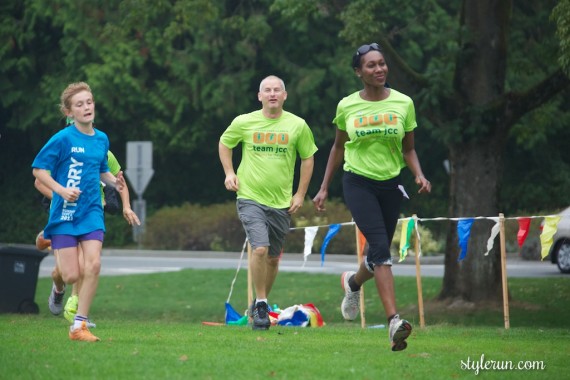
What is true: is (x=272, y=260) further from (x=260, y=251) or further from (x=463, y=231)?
(x=463, y=231)

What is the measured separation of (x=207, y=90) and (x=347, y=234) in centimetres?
679

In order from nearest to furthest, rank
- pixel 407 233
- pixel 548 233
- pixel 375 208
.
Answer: pixel 375 208, pixel 548 233, pixel 407 233

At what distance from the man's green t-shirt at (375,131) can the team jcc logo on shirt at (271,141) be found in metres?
1.51

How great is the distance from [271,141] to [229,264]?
18.0 m

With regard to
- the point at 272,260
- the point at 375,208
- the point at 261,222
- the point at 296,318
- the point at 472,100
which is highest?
the point at 472,100

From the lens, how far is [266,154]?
11930 mm

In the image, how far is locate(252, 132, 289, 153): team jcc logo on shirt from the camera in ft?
39.1

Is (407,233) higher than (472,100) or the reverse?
the reverse

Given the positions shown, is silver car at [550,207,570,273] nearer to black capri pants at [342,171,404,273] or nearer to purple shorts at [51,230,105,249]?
black capri pants at [342,171,404,273]

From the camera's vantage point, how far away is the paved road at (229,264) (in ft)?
87.4

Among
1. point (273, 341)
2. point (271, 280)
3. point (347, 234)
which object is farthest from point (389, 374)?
point (347, 234)

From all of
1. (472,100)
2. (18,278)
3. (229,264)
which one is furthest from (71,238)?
(229,264)

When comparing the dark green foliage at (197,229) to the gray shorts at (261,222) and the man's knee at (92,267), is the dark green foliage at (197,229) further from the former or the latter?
the man's knee at (92,267)

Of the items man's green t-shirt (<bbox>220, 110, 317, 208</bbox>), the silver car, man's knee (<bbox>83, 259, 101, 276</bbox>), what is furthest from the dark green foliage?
man's knee (<bbox>83, 259, 101, 276</bbox>)
